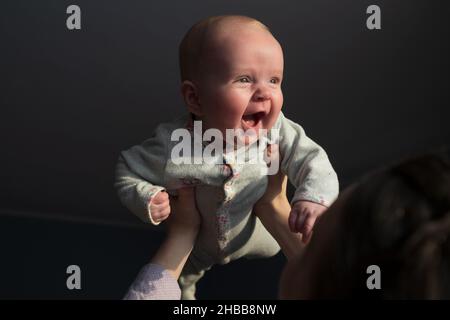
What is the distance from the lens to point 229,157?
2.82 ft

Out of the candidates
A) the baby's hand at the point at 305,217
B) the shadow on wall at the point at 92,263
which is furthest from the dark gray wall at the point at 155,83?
the baby's hand at the point at 305,217

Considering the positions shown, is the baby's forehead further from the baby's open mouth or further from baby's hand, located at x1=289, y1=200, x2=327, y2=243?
baby's hand, located at x1=289, y1=200, x2=327, y2=243

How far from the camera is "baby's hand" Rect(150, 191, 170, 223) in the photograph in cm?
81

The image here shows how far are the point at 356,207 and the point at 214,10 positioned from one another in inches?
36.4

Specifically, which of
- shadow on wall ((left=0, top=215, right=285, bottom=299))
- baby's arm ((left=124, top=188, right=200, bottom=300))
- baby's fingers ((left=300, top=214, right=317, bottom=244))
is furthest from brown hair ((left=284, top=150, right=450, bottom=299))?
shadow on wall ((left=0, top=215, right=285, bottom=299))

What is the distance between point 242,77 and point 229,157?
0.10 m

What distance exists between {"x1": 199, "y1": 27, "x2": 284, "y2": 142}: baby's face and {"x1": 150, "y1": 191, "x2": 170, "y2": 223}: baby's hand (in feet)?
0.34

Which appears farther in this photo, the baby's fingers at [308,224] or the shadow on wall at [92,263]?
the shadow on wall at [92,263]

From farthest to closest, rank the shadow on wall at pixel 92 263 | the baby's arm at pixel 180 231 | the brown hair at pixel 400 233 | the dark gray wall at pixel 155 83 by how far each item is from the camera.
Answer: the shadow on wall at pixel 92 263
the dark gray wall at pixel 155 83
the baby's arm at pixel 180 231
the brown hair at pixel 400 233

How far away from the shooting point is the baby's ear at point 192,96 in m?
0.85

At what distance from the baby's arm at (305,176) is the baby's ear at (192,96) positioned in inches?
4.2

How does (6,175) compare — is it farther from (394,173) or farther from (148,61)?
(394,173)

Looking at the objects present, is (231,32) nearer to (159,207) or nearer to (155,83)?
(159,207)

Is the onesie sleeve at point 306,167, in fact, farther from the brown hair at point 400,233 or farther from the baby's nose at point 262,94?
the brown hair at point 400,233
